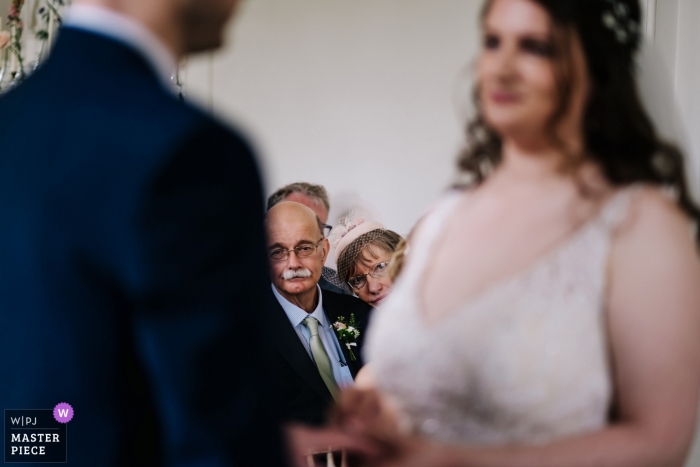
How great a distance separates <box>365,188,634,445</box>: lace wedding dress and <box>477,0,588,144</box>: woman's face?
0.16 m

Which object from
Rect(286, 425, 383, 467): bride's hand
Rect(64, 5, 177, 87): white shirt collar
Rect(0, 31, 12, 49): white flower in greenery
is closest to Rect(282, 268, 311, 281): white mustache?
Rect(286, 425, 383, 467): bride's hand

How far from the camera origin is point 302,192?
1380 millimetres

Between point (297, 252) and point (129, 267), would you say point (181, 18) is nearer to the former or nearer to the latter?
point (129, 267)

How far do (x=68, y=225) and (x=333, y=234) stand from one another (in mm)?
666

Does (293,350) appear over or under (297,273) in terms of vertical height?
under

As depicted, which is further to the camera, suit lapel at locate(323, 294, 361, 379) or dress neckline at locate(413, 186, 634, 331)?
suit lapel at locate(323, 294, 361, 379)

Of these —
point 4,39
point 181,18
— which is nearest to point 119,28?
point 181,18

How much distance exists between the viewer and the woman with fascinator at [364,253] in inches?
49.8

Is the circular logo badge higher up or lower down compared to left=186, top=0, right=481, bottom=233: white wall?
lower down

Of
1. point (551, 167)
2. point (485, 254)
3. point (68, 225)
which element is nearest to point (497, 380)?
point (485, 254)

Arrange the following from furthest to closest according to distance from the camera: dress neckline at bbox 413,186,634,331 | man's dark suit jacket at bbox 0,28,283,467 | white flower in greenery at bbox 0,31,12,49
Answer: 1. white flower in greenery at bbox 0,31,12,49
2. dress neckline at bbox 413,186,634,331
3. man's dark suit jacket at bbox 0,28,283,467

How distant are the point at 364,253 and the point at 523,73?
0.48 metres

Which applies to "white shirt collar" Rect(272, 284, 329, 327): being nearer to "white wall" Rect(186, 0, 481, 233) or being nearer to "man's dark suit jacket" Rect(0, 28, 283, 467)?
"white wall" Rect(186, 0, 481, 233)

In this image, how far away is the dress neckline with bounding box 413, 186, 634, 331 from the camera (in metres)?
0.97
